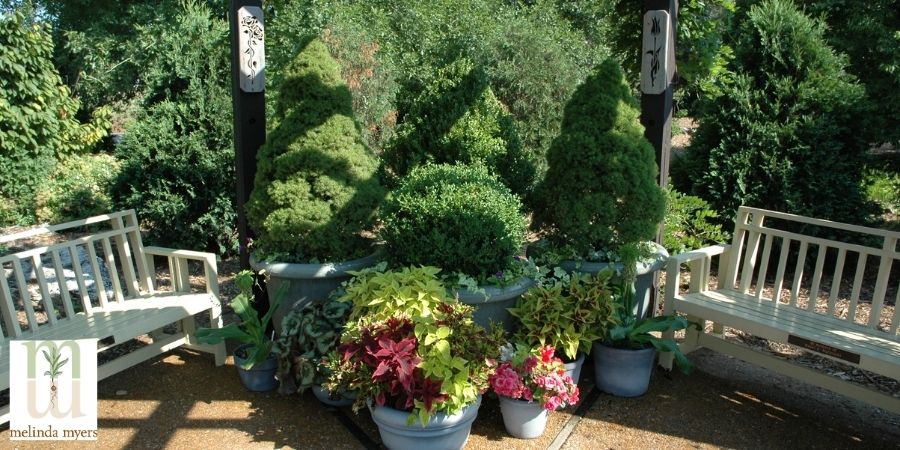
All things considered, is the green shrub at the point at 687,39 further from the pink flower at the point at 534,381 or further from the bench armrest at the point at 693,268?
the pink flower at the point at 534,381

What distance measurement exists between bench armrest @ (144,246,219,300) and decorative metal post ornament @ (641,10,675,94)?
2821 millimetres

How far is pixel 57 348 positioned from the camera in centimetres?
321

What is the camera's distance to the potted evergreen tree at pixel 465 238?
3416mm

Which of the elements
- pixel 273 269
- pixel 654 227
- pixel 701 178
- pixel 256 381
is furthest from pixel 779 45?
pixel 256 381

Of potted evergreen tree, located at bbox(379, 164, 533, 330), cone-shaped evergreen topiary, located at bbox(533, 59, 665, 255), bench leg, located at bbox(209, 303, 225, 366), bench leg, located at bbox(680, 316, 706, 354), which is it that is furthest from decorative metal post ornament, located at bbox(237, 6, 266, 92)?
bench leg, located at bbox(680, 316, 706, 354)

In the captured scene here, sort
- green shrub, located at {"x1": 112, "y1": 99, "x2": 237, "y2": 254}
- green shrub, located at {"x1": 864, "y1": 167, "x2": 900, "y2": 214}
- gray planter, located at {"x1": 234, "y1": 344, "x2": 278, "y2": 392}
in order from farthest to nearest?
green shrub, located at {"x1": 864, "y1": 167, "x2": 900, "y2": 214}
green shrub, located at {"x1": 112, "y1": 99, "x2": 237, "y2": 254}
gray planter, located at {"x1": 234, "y1": 344, "x2": 278, "y2": 392}

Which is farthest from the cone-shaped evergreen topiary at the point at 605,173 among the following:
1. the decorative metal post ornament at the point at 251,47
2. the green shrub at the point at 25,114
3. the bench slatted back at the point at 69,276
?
the green shrub at the point at 25,114

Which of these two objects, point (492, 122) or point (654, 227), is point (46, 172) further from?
point (654, 227)

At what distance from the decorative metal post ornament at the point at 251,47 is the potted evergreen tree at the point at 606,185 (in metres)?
1.79

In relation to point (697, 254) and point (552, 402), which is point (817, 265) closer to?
point (697, 254)

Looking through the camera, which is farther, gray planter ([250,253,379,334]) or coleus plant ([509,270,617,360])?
gray planter ([250,253,379,334])

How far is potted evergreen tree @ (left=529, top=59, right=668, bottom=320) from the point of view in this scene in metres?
3.79

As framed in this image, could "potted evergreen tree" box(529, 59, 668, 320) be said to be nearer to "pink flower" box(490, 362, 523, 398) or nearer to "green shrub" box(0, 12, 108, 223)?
"pink flower" box(490, 362, 523, 398)

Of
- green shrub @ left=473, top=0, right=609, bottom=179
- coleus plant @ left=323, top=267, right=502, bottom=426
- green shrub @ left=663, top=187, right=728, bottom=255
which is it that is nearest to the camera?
coleus plant @ left=323, top=267, right=502, bottom=426
